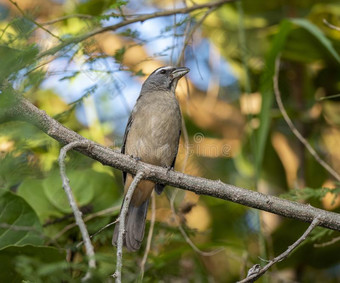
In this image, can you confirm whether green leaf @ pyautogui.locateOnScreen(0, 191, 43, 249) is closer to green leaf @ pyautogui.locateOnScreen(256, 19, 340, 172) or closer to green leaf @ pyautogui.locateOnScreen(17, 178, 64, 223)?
green leaf @ pyautogui.locateOnScreen(17, 178, 64, 223)

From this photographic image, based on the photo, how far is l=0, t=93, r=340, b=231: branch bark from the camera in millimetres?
2846

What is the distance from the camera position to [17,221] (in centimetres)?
367

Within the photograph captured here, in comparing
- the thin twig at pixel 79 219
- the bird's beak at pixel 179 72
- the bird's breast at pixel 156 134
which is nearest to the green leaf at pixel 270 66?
the bird's beak at pixel 179 72

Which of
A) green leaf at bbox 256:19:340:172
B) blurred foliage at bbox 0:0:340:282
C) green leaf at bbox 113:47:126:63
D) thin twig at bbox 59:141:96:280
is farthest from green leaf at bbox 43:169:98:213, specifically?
thin twig at bbox 59:141:96:280

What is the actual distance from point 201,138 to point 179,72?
50.7 inches

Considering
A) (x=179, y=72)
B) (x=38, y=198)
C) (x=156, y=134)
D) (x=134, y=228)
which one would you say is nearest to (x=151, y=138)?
(x=156, y=134)

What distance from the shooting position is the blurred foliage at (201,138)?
347cm

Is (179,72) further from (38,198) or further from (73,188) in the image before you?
(38,198)

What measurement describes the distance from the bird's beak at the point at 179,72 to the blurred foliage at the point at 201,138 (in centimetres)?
13

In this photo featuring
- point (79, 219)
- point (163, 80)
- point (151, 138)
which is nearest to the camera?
point (79, 219)

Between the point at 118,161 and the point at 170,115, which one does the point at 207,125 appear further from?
the point at 118,161

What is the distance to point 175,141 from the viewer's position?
4684 mm

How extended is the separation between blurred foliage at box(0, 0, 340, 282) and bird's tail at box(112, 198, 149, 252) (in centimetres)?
14

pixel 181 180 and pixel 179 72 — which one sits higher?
pixel 179 72
